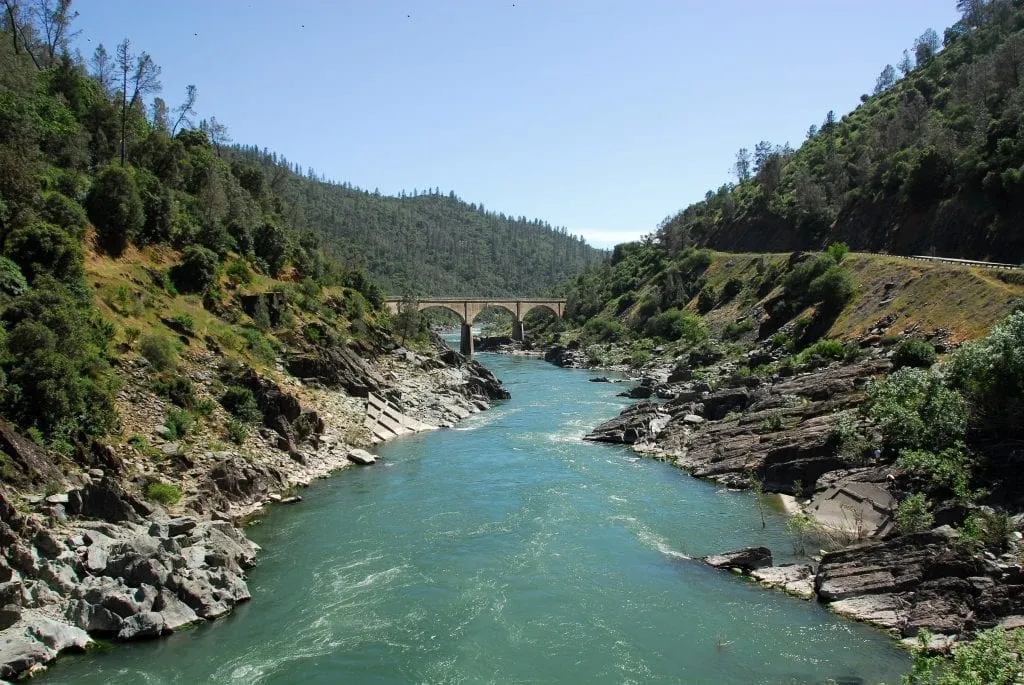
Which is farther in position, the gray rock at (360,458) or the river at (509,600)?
the gray rock at (360,458)

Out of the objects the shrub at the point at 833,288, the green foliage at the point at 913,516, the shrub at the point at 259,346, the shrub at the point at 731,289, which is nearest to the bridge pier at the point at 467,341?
the shrub at the point at 731,289

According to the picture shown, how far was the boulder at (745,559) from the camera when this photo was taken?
1041 inches

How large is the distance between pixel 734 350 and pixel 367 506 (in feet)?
162

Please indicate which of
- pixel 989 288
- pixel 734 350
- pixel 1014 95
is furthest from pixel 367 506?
pixel 1014 95

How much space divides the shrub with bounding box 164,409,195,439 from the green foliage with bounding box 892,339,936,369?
37125 mm

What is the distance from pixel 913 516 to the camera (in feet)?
87.6

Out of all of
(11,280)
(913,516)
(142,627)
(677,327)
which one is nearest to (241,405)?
(11,280)

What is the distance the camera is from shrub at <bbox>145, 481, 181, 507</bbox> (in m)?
29.4

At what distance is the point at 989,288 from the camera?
155ft

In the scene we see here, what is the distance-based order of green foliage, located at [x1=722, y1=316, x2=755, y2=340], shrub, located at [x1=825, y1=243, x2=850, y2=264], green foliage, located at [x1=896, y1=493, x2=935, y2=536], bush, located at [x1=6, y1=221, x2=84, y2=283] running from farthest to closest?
1. green foliage, located at [x1=722, y1=316, x2=755, y2=340]
2. shrub, located at [x1=825, y1=243, x2=850, y2=264]
3. bush, located at [x1=6, y1=221, x2=84, y2=283]
4. green foliage, located at [x1=896, y1=493, x2=935, y2=536]

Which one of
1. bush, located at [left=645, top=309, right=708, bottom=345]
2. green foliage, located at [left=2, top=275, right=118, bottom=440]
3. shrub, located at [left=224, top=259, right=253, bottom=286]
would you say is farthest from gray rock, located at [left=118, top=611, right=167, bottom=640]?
bush, located at [left=645, top=309, right=708, bottom=345]

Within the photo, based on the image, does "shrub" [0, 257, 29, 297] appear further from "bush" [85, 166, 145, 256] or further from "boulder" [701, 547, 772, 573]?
"boulder" [701, 547, 772, 573]

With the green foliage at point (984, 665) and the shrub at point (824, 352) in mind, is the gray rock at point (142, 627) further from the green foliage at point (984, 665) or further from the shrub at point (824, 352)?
the shrub at point (824, 352)

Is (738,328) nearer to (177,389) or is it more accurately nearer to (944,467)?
(944,467)
